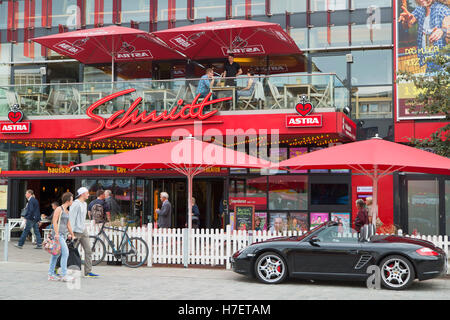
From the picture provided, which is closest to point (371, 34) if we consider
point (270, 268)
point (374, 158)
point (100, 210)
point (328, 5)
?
point (328, 5)

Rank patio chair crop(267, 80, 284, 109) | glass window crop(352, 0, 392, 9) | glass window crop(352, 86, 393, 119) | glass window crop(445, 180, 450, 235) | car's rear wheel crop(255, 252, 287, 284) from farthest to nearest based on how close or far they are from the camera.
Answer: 1. glass window crop(352, 0, 392, 9)
2. glass window crop(352, 86, 393, 119)
3. glass window crop(445, 180, 450, 235)
4. patio chair crop(267, 80, 284, 109)
5. car's rear wheel crop(255, 252, 287, 284)

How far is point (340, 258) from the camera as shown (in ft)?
35.0

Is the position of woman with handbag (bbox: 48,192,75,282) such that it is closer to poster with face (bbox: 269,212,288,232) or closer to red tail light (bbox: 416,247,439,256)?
red tail light (bbox: 416,247,439,256)

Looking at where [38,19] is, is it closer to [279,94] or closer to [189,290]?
[279,94]

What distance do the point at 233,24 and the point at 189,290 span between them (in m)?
9.17

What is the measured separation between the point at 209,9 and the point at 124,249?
34.5ft

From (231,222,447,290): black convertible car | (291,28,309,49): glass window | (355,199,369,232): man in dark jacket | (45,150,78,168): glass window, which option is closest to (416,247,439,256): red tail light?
(231,222,447,290): black convertible car

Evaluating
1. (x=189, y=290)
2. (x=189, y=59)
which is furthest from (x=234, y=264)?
(x=189, y=59)

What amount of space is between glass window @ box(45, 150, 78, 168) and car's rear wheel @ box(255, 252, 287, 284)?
1172cm

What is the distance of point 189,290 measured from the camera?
1005 cm

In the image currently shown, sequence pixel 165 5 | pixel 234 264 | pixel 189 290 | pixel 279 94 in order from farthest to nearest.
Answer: pixel 165 5, pixel 279 94, pixel 234 264, pixel 189 290

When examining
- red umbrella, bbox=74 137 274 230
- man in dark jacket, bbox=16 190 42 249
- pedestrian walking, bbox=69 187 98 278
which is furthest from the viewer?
man in dark jacket, bbox=16 190 42 249

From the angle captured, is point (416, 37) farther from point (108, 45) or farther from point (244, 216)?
point (108, 45)

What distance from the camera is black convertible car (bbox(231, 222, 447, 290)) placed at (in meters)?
10.4
